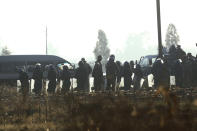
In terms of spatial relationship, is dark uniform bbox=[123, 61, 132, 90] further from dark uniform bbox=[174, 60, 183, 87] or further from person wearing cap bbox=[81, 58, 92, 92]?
dark uniform bbox=[174, 60, 183, 87]

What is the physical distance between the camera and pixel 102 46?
167 metres

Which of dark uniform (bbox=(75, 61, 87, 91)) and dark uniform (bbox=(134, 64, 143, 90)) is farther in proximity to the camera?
dark uniform (bbox=(134, 64, 143, 90))

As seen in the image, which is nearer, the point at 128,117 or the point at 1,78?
the point at 128,117

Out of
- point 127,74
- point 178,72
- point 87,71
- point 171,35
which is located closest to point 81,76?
point 87,71

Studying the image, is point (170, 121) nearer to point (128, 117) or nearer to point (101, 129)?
point (128, 117)

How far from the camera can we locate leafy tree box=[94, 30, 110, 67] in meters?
161

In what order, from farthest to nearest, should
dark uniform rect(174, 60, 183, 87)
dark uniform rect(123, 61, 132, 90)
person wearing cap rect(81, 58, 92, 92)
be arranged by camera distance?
dark uniform rect(123, 61, 132, 90) → person wearing cap rect(81, 58, 92, 92) → dark uniform rect(174, 60, 183, 87)

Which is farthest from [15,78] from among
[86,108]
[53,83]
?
[86,108]

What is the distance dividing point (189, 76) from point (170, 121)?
16348 mm

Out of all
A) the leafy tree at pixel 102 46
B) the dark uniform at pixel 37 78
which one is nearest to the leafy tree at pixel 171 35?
the leafy tree at pixel 102 46

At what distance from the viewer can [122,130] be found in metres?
4.89

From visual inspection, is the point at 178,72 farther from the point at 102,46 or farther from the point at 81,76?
the point at 102,46

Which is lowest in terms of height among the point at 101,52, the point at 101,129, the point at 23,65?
the point at 101,129

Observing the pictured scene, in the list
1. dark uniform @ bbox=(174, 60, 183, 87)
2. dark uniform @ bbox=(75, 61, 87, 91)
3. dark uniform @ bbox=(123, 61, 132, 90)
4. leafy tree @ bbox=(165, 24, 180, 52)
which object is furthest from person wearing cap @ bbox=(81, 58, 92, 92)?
leafy tree @ bbox=(165, 24, 180, 52)
